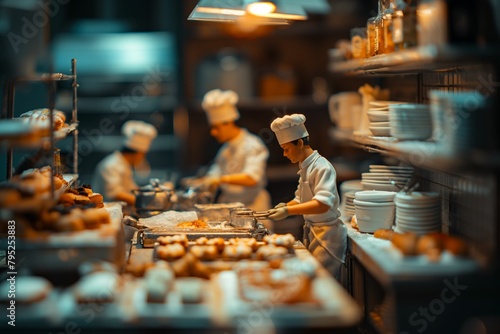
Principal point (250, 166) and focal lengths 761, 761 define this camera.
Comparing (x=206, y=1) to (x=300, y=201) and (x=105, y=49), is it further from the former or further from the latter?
(x=105, y=49)

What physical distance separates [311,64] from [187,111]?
4.42 ft

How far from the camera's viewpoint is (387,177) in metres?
4.85

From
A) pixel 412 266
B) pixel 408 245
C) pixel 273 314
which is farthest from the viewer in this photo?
pixel 408 245

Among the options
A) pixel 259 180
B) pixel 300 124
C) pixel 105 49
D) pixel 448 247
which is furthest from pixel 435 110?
pixel 105 49

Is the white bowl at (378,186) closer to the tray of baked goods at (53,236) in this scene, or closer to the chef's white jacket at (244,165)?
the chef's white jacket at (244,165)

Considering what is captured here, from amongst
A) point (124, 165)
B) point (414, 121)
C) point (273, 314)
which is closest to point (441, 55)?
point (414, 121)

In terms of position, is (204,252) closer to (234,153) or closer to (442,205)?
(442,205)

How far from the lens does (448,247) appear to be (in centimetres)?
351

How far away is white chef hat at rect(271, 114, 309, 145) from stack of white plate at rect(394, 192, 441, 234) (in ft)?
2.45

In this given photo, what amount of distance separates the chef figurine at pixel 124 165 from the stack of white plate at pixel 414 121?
8.69ft

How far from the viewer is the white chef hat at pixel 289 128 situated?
4434 mm

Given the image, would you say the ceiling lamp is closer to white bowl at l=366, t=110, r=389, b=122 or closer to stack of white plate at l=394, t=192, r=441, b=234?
white bowl at l=366, t=110, r=389, b=122

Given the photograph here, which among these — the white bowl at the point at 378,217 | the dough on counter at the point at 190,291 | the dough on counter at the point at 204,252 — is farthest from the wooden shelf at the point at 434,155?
the dough on counter at the point at 190,291

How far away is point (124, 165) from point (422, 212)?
2.82 metres
